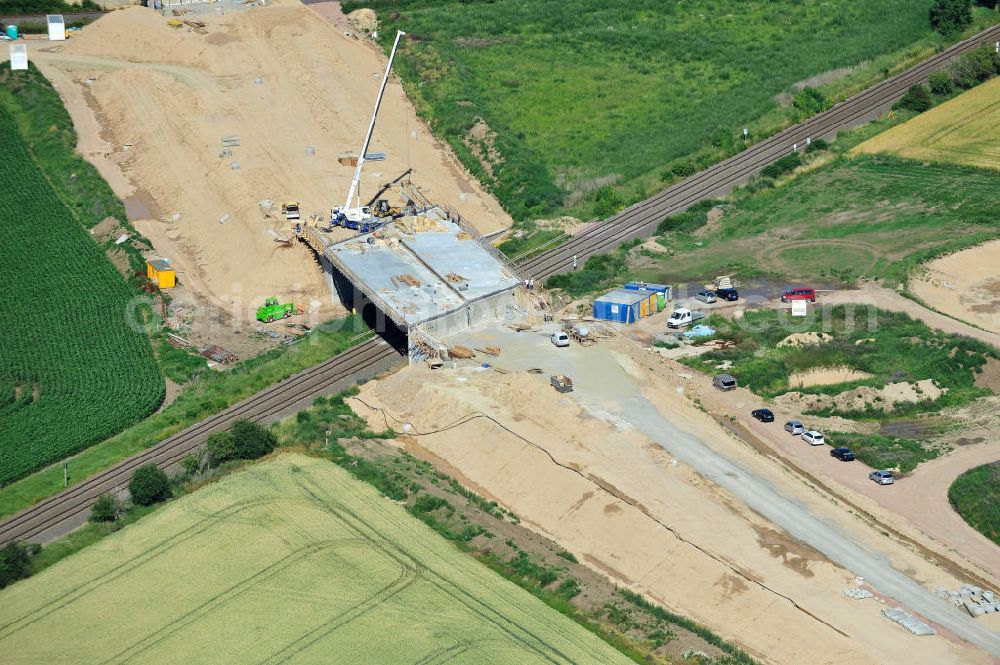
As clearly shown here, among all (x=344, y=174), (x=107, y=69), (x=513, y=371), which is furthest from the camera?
(x=107, y=69)

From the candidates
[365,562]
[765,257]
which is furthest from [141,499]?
[765,257]

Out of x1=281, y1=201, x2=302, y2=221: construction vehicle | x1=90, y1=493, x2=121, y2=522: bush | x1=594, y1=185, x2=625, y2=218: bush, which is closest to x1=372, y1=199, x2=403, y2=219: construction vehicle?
x1=281, y1=201, x2=302, y2=221: construction vehicle

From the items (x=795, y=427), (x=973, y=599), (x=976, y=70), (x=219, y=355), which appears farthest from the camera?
(x=976, y=70)

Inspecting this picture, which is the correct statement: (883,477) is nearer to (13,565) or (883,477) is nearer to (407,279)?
(407,279)

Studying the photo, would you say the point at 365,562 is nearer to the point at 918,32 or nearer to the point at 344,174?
the point at 344,174

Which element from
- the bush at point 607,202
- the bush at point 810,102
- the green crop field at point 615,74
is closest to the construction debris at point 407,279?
the green crop field at point 615,74

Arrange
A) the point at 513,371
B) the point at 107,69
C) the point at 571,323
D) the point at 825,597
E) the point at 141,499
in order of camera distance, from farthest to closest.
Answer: the point at 107,69 < the point at 571,323 < the point at 513,371 < the point at 141,499 < the point at 825,597

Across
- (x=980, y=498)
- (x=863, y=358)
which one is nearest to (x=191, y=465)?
(x=863, y=358)
